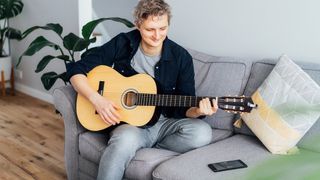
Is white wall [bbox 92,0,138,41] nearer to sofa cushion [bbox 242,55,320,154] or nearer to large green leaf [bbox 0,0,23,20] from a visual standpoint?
large green leaf [bbox 0,0,23,20]

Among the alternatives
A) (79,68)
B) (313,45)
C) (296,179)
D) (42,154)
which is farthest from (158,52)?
(296,179)

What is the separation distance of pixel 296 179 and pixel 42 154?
2474mm

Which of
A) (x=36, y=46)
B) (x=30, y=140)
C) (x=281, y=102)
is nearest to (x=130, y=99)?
(x=281, y=102)

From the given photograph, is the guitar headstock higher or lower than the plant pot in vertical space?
higher

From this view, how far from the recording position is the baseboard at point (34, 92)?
12.8ft

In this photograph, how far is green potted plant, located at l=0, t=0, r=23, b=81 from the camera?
3.79 meters

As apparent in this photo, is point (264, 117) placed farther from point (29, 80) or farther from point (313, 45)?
point (29, 80)

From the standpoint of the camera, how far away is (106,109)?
1.79 meters

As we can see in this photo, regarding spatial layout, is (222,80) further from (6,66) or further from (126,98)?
(6,66)

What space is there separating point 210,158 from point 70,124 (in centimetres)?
77

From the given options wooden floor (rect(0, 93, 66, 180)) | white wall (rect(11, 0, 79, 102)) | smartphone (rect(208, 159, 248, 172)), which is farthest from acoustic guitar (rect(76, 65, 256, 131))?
white wall (rect(11, 0, 79, 102))

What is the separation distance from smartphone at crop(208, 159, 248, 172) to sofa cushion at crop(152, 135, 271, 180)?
2 cm

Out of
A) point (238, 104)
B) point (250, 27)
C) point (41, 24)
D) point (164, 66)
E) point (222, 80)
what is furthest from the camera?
point (41, 24)

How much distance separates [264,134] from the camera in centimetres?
178
